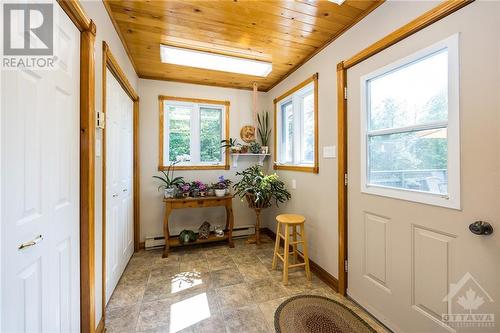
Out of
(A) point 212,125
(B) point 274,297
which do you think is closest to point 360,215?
(B) point 274,297

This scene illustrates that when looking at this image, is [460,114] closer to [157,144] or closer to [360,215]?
[360,215]

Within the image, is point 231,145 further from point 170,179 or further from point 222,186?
point 170,179

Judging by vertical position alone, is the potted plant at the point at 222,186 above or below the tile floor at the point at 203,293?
above

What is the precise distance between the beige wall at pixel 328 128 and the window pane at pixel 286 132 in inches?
18.0

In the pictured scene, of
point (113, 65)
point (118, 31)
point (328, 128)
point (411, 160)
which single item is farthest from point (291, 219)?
point (118, 31)

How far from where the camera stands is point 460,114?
1.16m

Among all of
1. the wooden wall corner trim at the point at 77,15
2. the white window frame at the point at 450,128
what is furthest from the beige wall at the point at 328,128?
the wooden wall corner trim at the point at 77,15

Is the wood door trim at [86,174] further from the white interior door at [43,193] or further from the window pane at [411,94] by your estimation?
the window pane at [411,94]

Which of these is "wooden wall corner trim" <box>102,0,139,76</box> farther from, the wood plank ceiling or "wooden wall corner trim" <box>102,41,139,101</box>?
"wooden wall corner trim" <box>102,41,139,101</box>

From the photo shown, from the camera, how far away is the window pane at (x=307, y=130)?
261 centimetres

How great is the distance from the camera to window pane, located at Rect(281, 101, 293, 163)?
3.09 meters

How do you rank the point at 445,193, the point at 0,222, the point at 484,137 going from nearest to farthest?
1. the point at 0,222
2. the point at 484,137
3. the point at 445,193

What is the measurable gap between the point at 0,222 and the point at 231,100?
3042 millimetres

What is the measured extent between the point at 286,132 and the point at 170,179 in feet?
6.23
